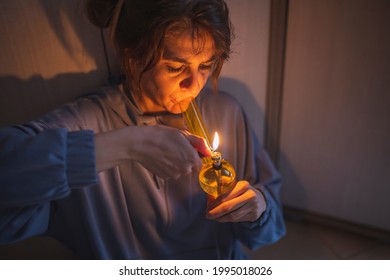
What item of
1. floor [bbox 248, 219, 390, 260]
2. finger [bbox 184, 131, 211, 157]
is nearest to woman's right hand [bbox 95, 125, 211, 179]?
finger [bbox 184, 131, 211, 157]

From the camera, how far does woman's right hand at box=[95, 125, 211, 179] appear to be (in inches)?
21.4

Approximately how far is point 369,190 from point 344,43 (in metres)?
0.59

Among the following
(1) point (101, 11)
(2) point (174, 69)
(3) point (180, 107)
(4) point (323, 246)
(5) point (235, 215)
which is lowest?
(4) point (323, 246)

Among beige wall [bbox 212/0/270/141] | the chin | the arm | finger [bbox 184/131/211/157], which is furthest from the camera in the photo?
beige wall [bbox 212/0/270/141]

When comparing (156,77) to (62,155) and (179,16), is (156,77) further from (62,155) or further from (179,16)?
(62,155)

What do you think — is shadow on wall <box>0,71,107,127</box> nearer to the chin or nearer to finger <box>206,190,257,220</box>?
the chin

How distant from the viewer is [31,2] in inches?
25.6

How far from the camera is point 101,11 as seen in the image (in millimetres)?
640

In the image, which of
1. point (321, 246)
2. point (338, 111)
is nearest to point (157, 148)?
point (338, 111)

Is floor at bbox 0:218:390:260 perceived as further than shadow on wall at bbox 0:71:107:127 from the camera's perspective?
Yes

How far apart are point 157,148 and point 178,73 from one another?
0.18 m

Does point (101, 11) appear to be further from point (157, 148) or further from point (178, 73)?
point (157, 148)

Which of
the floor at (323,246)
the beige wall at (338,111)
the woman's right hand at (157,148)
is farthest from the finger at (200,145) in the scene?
the floor at (323,246)
